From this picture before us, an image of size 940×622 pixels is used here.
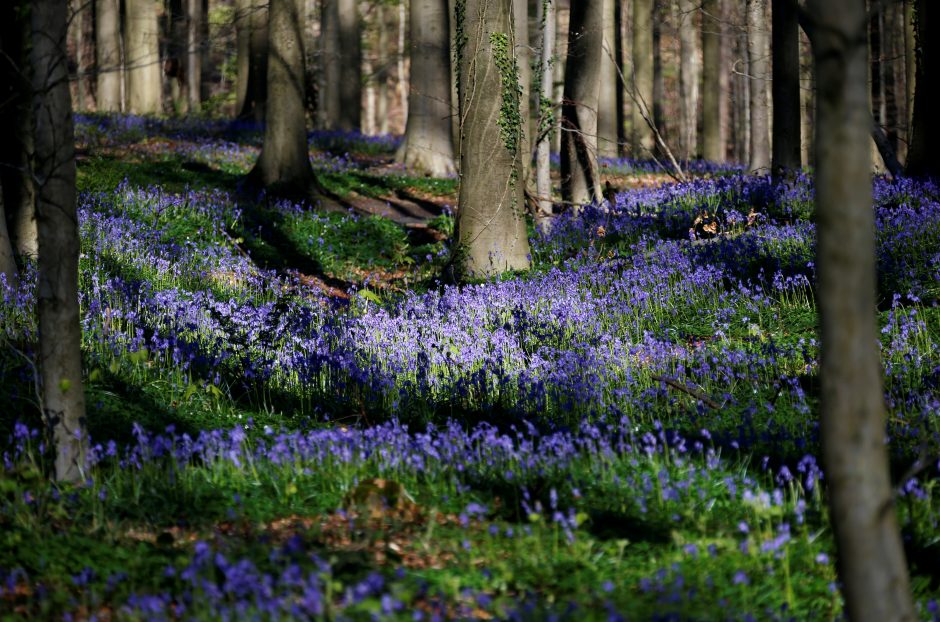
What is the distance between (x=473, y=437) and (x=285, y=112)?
1103cm

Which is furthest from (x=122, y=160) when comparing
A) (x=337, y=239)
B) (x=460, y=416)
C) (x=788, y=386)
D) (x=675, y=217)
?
(x=788, y=386)

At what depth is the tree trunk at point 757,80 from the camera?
1777cm

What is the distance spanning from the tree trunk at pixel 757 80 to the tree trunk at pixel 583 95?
13.4ft

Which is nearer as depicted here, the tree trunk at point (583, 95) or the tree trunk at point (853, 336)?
the tree trunk at point (853, 336)

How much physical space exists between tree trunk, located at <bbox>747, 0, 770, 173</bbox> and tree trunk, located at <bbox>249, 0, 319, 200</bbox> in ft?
27.8

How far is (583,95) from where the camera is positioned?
47.3 feet

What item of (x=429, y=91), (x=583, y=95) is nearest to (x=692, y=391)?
(x=583, y=95)

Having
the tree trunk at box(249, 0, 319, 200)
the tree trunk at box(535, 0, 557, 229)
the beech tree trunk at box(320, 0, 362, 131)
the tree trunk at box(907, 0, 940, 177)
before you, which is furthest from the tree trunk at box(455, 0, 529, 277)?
the beech tree trunk at box(320, 0, 362, 131)

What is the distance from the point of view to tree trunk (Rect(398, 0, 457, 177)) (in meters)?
20.3

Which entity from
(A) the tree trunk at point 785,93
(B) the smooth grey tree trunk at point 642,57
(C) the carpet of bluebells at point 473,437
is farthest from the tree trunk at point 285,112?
(B) the smooth grey tree trunk at point 642,57

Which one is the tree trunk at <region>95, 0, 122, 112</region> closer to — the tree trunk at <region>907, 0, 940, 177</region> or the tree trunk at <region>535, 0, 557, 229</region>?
the tree trunk at <region>535, 0, 557, 229</region>

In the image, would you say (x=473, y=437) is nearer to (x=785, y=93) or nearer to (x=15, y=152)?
(x=15, y=152)

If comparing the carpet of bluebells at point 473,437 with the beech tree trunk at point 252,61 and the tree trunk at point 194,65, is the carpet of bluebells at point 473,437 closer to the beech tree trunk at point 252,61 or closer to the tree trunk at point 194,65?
the beech tree trunk at point 252,61

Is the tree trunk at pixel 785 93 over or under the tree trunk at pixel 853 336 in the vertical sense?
over
